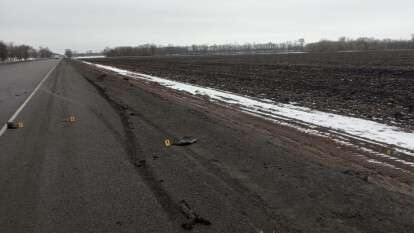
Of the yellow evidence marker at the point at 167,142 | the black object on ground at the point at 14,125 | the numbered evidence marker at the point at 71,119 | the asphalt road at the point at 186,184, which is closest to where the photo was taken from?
the asphalt road at the point at 186,184

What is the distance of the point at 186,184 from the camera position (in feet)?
20.6

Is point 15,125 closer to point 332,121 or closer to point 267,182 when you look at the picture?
point 267,182

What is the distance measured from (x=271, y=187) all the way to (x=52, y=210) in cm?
274

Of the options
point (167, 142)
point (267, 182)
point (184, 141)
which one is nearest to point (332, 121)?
point (184, 141)

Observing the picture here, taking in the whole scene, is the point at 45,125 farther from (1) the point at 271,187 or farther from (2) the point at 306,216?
(2) the point at 306,216

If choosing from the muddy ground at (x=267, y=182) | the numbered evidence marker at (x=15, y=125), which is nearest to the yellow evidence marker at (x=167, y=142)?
the muddy ground at (x=267, y=182)

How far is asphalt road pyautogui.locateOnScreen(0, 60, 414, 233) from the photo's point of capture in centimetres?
492

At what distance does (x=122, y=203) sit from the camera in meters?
5.56

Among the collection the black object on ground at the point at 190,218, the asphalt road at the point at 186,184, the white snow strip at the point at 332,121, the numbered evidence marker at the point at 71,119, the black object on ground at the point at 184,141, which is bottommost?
the white snow strip at the point at 332,121

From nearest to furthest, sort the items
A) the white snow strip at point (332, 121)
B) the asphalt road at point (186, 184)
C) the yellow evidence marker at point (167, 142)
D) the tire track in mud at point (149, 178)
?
the asphalt road at point (186, 184) < the tire track in mud at point (149, 178) < the yellow evidence marker at point (167, 142) < the white snow strip at point (332, 121)

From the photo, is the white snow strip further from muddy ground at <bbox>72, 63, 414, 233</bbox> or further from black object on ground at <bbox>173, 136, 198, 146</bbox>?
black object on ground at <bbox>173, 136, 198, 146</bbox>

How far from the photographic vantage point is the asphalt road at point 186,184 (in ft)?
16.1

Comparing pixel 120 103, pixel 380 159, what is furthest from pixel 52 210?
pixel 120 103

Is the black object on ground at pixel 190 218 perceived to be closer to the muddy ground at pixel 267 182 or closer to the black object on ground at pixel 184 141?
the muddy ground at pixel 267 182
